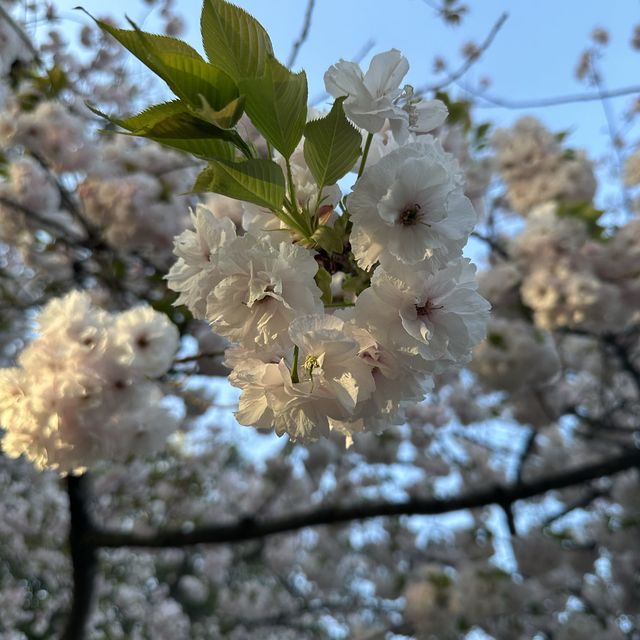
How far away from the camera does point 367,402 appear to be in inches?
24.0

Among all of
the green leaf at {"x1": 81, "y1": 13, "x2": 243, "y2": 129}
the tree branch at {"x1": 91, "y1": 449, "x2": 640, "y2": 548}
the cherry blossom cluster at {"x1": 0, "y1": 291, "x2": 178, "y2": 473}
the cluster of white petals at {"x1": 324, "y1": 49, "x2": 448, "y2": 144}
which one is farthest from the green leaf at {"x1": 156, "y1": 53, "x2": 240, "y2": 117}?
the tree branch at {"x1": 91, "y1": 449, "x2": 640, "y2": 548}

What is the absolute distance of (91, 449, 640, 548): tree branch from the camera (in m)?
1.91

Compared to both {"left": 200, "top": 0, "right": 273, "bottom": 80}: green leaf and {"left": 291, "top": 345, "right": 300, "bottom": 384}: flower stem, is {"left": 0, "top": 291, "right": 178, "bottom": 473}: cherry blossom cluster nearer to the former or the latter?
{"left": 291, "top": 345, "right": 300, "bottom": 384}: flower stem

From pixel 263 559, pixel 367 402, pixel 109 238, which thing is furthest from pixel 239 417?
pixel 263 559

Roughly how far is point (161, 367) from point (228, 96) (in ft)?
2.62

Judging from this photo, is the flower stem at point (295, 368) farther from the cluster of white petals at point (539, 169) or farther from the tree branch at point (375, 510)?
the cluster of white petals at point (539, 169)

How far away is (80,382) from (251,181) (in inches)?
26.3

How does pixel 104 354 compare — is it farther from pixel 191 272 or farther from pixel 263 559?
pixel 263 559

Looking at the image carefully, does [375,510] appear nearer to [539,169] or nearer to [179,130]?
[179,130]

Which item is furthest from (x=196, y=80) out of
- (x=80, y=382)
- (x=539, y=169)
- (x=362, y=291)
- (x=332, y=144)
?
(x=539, y=169)

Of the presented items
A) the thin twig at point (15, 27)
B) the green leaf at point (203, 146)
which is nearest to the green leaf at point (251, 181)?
the green leaf at point (203, 146)

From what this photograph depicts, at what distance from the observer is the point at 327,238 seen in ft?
1.91

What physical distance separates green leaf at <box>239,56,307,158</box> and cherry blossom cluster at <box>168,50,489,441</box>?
0.21ft

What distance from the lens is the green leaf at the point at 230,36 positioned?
520 mm
